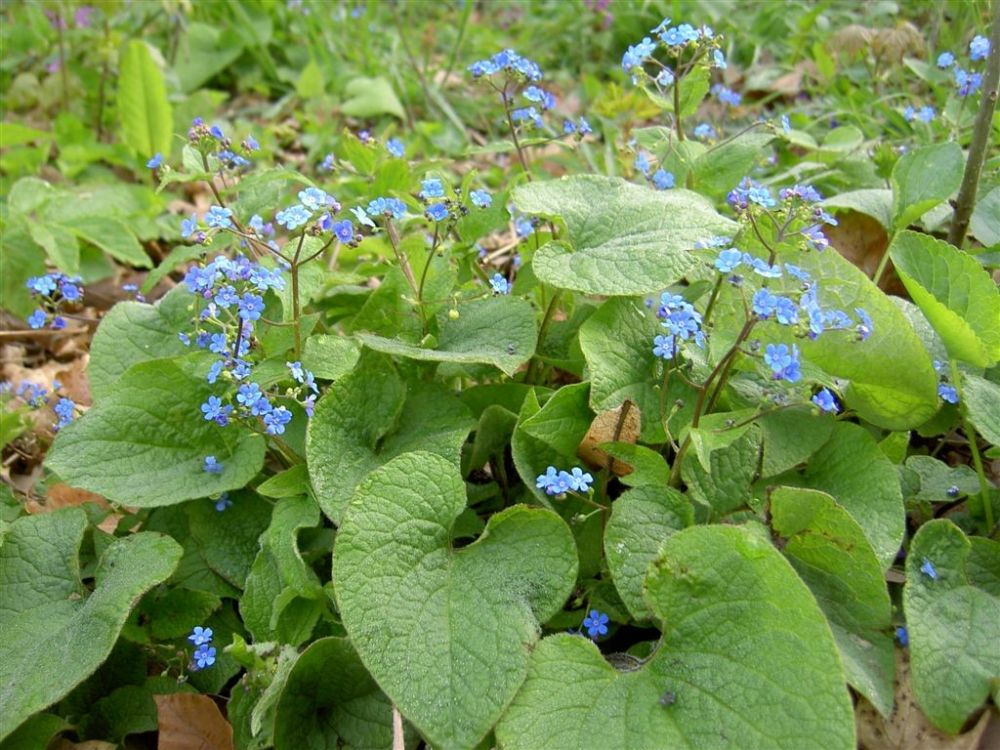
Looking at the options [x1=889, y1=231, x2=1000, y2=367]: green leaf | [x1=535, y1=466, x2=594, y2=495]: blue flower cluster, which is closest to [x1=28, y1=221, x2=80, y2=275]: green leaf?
[x1=535, y1=466, x2=594, y2=495]: blue flower cluster

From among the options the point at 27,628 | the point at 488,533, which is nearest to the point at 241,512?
the point at 27,628

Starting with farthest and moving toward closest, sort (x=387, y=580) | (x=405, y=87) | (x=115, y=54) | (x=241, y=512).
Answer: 1. (x=405, y=87)
2. (x=115, y=54)
3. (x=241, y=512)
4. (x=387, y=580)

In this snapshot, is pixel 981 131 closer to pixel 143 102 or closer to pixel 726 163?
pixel 726 163

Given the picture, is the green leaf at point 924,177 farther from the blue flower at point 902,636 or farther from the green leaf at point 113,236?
the green leaf at point 113,236

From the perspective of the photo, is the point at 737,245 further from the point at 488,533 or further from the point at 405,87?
the point at 405,87

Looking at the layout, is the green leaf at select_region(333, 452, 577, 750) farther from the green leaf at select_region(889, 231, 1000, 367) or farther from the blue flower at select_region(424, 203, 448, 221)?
the green leaf at select_region(889, 231, 1000, 367)
